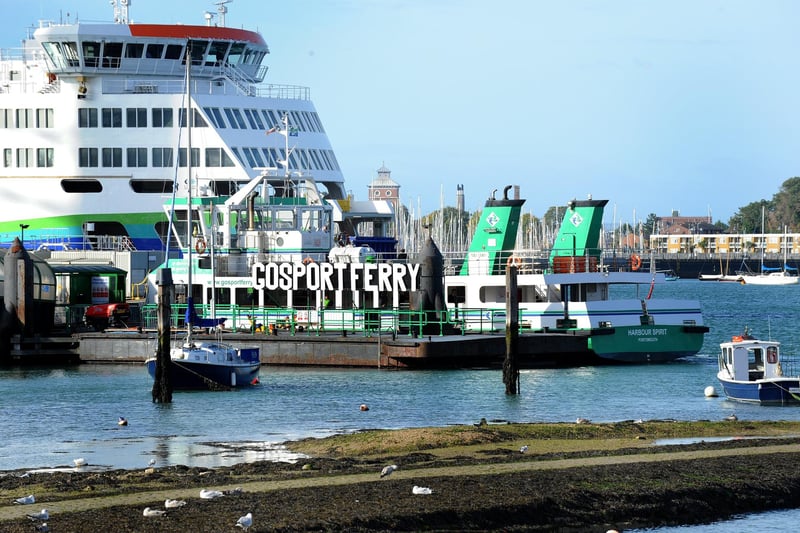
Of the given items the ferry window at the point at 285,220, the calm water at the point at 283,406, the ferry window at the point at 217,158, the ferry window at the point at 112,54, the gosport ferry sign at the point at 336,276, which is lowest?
the calm water at the point at 283,406

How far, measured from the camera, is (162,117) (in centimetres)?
6500

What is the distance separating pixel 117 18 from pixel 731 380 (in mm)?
39576

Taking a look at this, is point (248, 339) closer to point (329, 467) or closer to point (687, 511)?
point (329, 467)

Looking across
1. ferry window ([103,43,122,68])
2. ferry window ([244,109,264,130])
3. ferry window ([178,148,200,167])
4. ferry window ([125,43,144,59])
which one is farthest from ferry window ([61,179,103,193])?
ferry window ([244,109,264,130])

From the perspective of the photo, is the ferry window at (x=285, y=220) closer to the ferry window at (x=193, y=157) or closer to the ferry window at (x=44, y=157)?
the ferry window at (x=193, y=157)

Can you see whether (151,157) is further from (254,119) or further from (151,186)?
(254,119)

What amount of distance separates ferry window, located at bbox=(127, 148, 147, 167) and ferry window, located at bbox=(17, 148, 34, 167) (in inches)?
180

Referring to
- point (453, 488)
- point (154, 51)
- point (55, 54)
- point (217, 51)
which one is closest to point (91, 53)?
point (55, 54)

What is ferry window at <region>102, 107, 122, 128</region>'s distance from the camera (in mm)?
65188

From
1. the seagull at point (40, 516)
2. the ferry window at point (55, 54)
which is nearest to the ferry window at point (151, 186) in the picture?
the ferry window at point (55, 54)

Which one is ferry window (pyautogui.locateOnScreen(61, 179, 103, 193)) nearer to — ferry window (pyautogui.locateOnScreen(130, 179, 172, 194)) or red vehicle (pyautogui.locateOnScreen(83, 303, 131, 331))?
ferry window (pyautogui.locateOnScreen(130, 179, 172, 194))

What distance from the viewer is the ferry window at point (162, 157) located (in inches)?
2557

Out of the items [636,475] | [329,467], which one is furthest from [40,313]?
[636,475]

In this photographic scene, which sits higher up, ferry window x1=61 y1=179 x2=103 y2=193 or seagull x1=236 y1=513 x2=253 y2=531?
ferry window x1=61 y1=179 x2=103 y2=193
